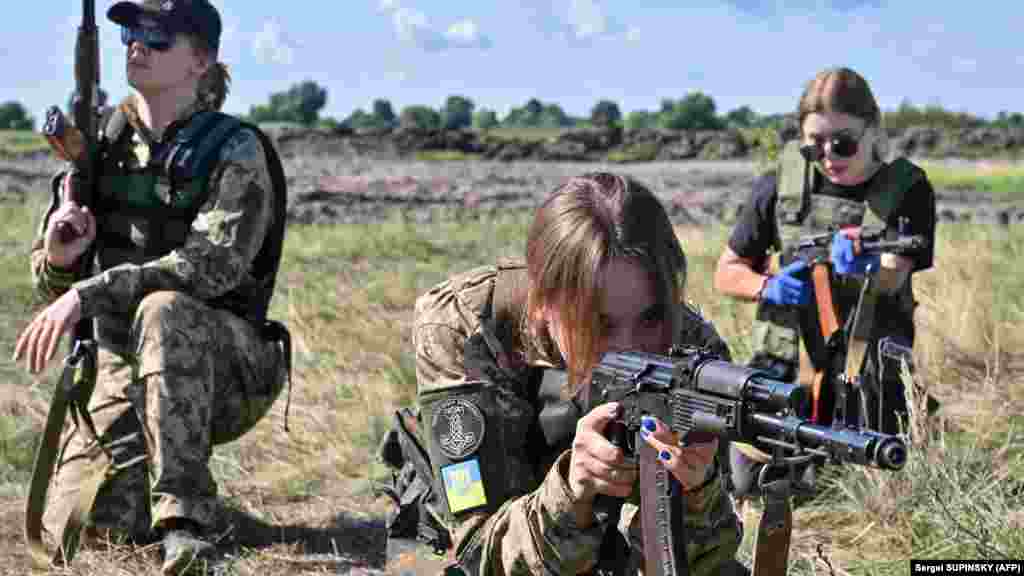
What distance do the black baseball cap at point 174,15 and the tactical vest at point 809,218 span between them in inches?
85.9

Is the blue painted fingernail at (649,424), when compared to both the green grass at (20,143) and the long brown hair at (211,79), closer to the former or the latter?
the long brown hair at (211,79)

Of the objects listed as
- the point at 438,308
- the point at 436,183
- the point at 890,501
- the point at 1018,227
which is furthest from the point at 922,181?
the point at 436,183

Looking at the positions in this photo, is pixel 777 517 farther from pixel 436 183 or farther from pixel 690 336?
pixel 436 183

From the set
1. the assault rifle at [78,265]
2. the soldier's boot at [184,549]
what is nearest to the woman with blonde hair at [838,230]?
the soldier's boot at [184,549]

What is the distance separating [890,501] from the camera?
156 inches

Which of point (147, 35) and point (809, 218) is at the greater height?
point (147, 35)

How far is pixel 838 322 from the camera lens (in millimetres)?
4797

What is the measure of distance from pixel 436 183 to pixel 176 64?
14.5 metres

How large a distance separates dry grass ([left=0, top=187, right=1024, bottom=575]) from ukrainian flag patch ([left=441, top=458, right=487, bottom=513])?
0.92m

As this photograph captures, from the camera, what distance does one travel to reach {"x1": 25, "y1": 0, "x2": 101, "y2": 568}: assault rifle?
13.2 ft

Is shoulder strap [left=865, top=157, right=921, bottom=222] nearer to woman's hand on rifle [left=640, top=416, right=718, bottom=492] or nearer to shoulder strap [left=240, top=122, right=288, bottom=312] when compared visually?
shoulder strap [left=240, top=122, right=288, bottom=312]

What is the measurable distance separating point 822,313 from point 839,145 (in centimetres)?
62

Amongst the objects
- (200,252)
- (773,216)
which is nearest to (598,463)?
(200,252)

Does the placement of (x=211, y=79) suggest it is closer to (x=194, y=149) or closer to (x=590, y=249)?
(x=194, y=149)
